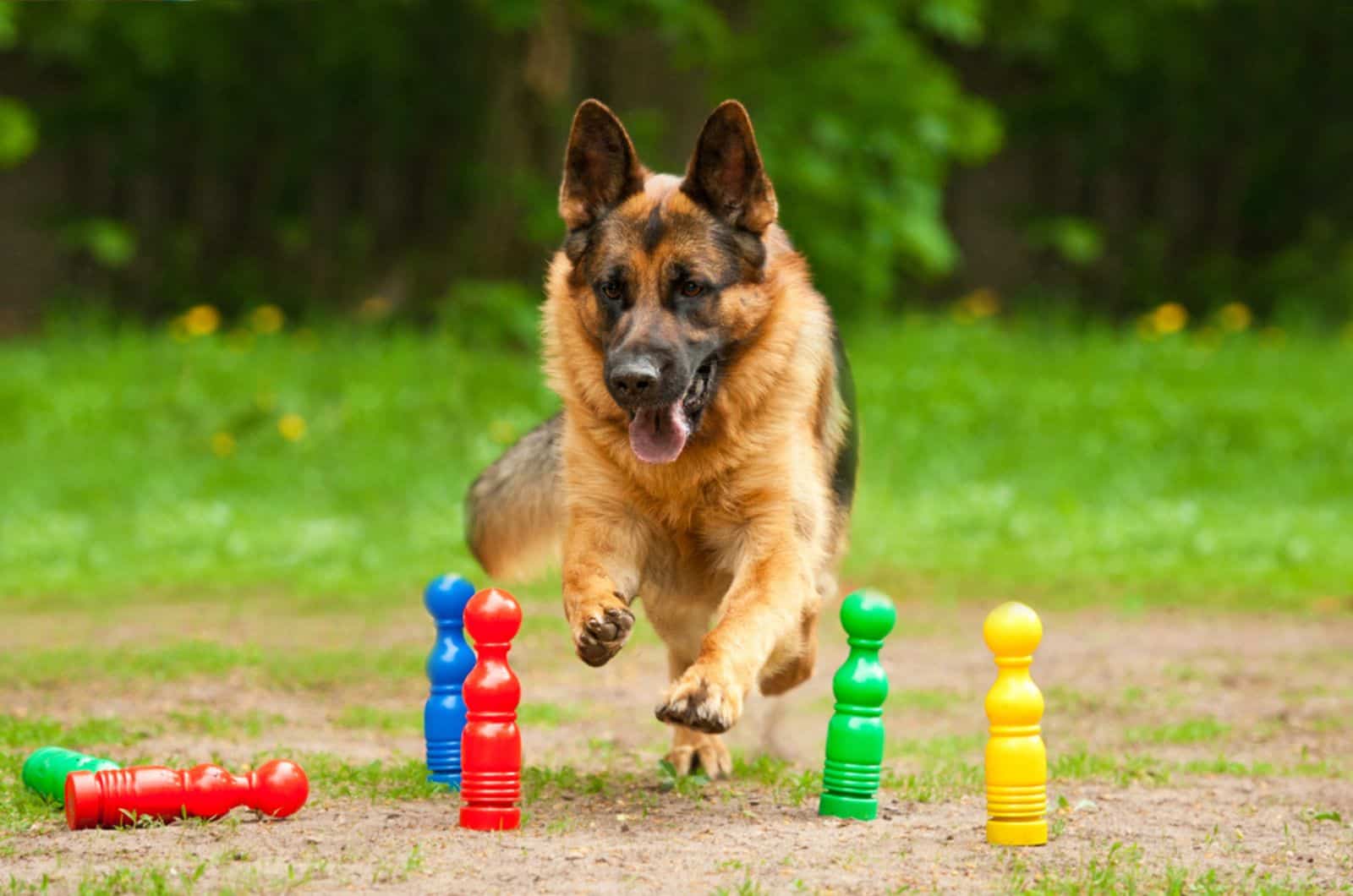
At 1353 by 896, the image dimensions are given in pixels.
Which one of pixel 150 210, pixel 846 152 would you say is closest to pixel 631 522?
pixel 846 152

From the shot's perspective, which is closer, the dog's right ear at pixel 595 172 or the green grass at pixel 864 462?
the dog's right ear at pixel 595 172

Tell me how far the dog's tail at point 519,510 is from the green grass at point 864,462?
390 cm

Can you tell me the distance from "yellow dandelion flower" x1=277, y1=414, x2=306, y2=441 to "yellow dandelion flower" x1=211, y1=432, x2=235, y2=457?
41 centimetres

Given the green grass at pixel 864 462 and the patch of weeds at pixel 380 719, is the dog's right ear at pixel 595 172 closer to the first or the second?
the patch of weeds at pixel 380 719

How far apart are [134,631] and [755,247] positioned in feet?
16.1

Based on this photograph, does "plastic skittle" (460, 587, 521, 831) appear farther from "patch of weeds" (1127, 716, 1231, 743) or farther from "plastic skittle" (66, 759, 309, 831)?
"patch of weeds" (1127, 716, 1231, 743)

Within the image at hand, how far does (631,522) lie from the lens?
18.4 ft

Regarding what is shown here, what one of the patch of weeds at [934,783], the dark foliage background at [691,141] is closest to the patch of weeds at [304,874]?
the patch of weeds at [934,783]

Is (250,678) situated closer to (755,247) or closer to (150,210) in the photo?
(755,247)

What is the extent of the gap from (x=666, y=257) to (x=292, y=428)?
9528 millimetres


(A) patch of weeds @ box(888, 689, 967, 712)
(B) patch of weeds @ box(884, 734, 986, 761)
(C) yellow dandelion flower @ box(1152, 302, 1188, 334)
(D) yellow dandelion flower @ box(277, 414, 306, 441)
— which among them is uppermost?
(C) yellow dandelion flower @ box(1152, 302, 1188, 334)

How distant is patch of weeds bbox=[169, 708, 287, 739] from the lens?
21.8 feet

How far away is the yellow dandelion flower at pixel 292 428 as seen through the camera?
A: 47.6ft

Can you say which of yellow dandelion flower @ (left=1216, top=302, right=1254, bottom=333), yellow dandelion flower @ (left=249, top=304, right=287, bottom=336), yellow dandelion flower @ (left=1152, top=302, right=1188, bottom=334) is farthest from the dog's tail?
yellow dandelion flower @ (left=1216, top=302, right=1254, bottom=333)
